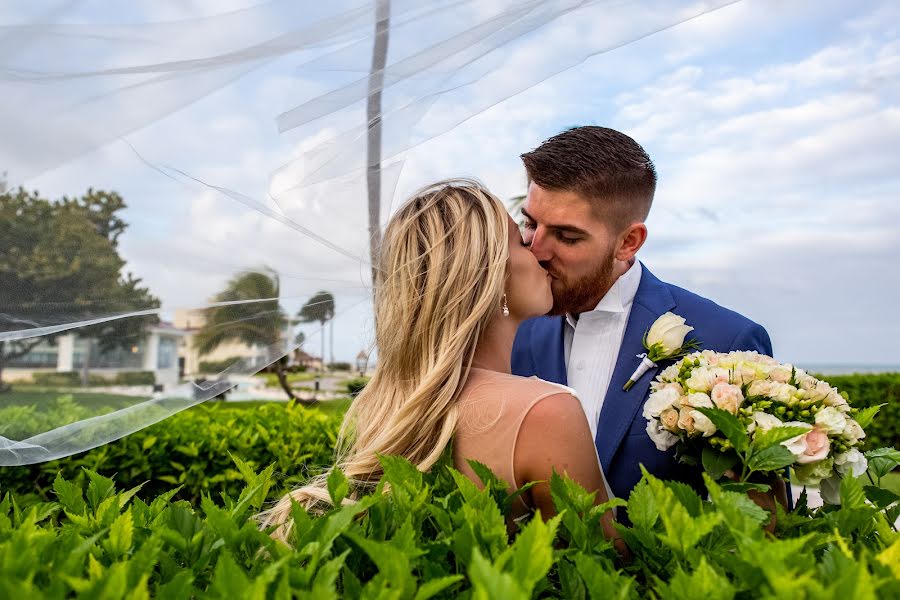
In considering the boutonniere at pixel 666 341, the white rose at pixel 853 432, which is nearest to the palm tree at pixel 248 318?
the boutonniere at pixel 666 341

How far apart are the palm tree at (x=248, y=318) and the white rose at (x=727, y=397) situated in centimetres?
196

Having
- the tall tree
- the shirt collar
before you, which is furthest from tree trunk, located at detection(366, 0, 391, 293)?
the shirt collar

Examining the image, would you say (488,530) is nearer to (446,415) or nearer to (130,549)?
(130,549)

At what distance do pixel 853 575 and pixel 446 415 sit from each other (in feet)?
5.28

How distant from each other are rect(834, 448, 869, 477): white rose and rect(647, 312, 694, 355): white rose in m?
1.15

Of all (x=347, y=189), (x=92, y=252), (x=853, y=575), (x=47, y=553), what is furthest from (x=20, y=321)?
(x=853, y=575)

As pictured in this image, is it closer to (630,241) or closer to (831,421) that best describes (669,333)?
(630,241)

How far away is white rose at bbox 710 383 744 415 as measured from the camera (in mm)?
2432

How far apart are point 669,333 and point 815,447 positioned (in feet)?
3.91

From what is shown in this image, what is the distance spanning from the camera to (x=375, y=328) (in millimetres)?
3010

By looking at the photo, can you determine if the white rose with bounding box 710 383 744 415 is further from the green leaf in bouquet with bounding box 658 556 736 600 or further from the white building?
the white building

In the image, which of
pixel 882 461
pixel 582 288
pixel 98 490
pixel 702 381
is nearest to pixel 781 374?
pixel 702 381

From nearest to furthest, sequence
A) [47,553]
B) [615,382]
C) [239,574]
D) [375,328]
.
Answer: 1. [239,574]
2. [47,553]
3. [375,328]
4. [615,382]

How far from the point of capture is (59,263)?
10.4ft
